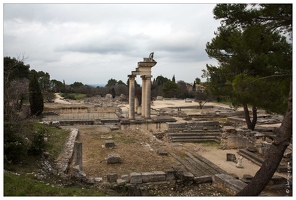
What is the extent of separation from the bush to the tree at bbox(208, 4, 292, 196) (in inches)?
268

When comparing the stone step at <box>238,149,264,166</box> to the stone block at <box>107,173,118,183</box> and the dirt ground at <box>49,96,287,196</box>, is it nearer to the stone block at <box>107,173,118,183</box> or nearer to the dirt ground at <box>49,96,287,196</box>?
the dirt ground at <box>49,96,287,196</box>

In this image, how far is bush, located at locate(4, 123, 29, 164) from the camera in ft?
27.9

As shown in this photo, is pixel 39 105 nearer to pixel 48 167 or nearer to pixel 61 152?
pixel 61 152

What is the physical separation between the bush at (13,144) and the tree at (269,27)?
6812 millimetres

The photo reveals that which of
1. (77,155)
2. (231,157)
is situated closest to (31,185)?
(77,155)

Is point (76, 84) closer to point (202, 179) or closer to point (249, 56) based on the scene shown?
point (249, 56)

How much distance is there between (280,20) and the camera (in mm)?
8156

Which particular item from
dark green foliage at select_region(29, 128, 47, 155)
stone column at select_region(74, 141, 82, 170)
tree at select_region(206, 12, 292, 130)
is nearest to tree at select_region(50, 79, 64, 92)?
tree at select_region(206, 12, 292, 130)

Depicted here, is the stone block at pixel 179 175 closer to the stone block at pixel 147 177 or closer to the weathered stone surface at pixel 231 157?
the stone block at pixel 147 177

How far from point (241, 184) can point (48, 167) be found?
21.2 feet

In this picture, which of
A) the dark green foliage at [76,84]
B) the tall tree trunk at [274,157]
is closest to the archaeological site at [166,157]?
the tall tree trunk at [274,157]

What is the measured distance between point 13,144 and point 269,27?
29.2 ft

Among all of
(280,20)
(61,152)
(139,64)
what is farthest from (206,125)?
(280,20)

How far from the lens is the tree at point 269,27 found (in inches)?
265
